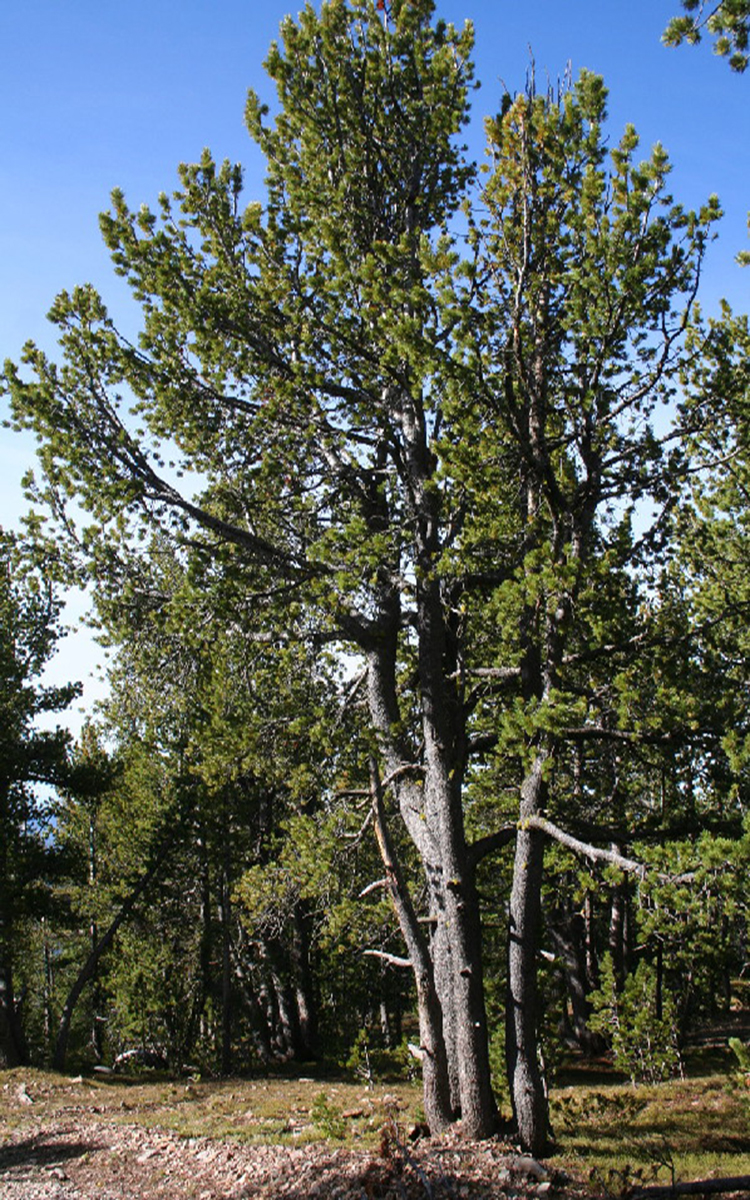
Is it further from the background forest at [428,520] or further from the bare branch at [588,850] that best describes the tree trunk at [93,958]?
the bare branch at [588,850]

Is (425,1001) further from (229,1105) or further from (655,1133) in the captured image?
(229,1105)

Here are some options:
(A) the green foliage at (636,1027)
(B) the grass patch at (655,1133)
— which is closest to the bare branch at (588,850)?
(B) the grass patch at (655,1133)

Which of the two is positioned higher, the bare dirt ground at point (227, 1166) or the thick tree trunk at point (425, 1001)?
the thick tree trunk at point (425, 1001)

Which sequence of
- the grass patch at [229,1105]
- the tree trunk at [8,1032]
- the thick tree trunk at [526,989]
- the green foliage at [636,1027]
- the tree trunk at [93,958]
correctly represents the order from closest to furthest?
the thick tree trunk at [526,989], the grass patch at [229,1105], the green foliage at [636,1027], the tree trunk at [8,1032], the tree trunk at [93,958]

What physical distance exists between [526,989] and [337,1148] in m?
2.86

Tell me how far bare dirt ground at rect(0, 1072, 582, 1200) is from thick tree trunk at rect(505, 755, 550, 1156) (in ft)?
1.86

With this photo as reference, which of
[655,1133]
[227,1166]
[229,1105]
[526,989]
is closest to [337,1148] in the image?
[227,1166]

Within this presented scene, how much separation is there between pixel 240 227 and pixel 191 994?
24414mm

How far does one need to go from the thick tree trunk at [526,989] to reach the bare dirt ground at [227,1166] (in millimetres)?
566

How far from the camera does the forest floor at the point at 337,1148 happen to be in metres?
6.97

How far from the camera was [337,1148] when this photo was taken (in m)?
9.02

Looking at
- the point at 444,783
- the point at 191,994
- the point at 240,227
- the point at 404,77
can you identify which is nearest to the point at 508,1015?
the point at 444,783

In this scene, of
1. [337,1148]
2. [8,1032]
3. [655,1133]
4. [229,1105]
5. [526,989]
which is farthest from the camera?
[8,1032]

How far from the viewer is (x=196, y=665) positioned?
35.8 ft
